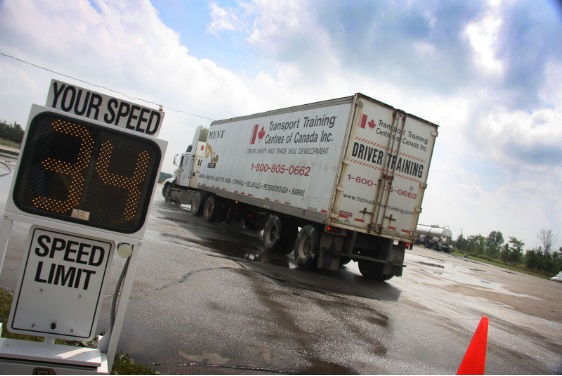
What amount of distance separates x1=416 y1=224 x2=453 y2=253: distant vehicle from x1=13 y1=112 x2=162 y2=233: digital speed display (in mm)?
54576

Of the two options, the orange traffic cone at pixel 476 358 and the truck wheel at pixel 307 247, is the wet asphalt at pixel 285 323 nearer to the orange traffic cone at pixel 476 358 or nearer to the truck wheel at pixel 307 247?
the truck wheel at pixel 307 247

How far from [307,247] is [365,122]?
339 cm

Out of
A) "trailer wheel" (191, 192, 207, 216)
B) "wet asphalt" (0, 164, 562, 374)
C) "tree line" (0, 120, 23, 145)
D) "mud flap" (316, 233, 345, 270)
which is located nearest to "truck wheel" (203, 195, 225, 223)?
"trailer wheel" (191, 192, 207, 216)

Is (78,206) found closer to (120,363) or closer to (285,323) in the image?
(120,363)

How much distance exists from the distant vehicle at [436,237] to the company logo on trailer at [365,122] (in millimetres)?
46644

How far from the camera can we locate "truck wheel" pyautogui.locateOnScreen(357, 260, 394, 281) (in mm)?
11836

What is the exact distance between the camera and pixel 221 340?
4723 millimetres

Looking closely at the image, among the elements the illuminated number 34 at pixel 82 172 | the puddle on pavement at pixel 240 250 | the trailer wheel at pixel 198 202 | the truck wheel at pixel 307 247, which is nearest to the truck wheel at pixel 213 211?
the trailer wheel at pixel 198 202

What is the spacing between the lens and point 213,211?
722 inches

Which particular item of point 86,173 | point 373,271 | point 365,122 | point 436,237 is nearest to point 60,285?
point 86,173

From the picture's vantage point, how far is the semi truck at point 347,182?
1030 cm

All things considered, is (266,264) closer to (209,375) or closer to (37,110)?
(209,375)

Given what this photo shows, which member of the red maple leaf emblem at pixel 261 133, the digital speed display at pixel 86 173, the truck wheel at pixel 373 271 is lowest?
the truck wheel at pixel 373 271

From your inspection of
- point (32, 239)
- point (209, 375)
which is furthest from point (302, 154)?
point (32, 239)
